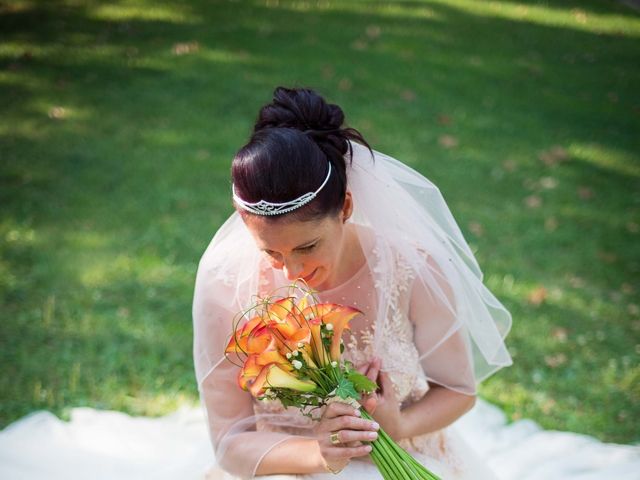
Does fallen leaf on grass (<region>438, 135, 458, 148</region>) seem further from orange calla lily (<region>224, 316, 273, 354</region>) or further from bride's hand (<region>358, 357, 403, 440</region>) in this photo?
orange calla lily (<region>224, 316, 273, 354</region>)

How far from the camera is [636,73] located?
888 centimetres

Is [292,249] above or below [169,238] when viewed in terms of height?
above

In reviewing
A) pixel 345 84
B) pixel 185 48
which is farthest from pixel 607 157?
pixel 185 48

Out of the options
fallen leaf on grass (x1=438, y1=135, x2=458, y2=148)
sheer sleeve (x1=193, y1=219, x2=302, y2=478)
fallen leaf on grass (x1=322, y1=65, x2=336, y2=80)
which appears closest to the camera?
sheer sleeve (x1=193, y1=219, x2=302, y2=478)

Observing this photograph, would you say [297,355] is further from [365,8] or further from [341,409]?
[365,8]

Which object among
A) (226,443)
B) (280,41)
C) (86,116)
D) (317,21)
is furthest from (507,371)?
(317,21)

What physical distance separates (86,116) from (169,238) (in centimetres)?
254

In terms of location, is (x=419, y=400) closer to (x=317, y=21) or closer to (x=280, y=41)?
(x=280, y=41)

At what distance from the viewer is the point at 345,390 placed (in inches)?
76.5

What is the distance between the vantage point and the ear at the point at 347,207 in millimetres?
2389

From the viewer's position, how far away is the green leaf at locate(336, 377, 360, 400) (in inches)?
76.2

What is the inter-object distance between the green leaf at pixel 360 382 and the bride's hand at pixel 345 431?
68 millimetres

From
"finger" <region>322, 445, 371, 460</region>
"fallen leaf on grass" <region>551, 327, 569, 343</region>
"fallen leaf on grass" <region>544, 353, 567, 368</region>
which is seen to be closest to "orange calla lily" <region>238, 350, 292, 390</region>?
"finger" <region>322, 445, 371, 460</region>

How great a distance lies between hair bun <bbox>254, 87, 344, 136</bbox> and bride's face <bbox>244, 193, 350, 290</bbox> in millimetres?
307
